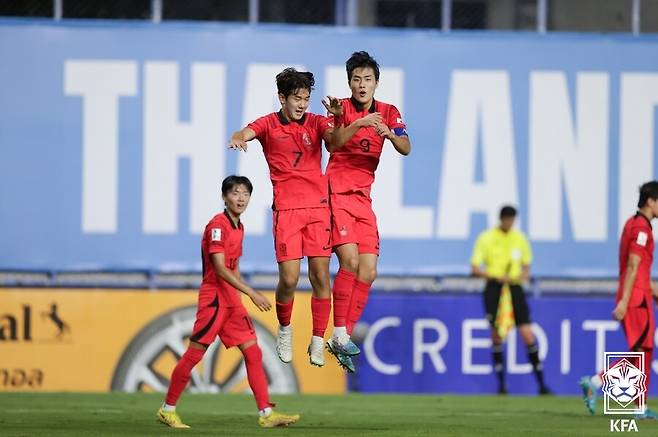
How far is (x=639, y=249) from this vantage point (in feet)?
48.7

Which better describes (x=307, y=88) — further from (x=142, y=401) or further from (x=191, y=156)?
(x=191, y=156)

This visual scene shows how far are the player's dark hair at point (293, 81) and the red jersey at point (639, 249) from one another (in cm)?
349

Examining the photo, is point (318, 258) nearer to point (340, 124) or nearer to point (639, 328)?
point (340, 124)

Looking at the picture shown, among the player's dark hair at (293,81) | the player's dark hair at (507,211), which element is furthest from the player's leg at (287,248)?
the player's dark hair at (507,211)

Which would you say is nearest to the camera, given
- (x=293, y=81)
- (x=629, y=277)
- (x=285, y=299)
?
(x=293, y=81)

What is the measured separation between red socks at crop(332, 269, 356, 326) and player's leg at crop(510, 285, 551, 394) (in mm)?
7218

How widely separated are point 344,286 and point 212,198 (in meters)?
8.00

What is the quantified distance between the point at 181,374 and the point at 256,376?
65 centimetres

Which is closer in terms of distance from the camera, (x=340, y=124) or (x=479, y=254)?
(x=340, y=124)

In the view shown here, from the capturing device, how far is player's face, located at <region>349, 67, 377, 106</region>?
1336cm

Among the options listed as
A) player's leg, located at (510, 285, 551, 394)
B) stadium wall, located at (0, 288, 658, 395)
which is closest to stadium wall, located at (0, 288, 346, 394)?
stadium wall, located at (0, 288, 658, 395)

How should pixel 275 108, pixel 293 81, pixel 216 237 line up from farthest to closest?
pixel 275 108 < pixel 216 237 < pixel 293 81

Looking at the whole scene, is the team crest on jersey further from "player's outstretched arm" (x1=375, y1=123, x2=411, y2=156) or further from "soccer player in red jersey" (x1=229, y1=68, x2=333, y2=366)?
"player's outstretched arm" (x1=375, y1=123, x2=411, y2=156)

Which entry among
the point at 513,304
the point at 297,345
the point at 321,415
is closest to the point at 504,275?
the point at 513,304
